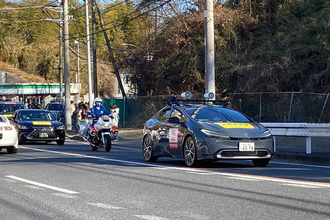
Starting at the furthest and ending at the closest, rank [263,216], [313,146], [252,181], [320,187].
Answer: [313,146]
[252,181]
[320,187]
[263,216]

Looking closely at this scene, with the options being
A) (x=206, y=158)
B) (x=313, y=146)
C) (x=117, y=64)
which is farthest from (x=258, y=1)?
(x=206, y=158)

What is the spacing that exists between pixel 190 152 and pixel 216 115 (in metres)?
1.18

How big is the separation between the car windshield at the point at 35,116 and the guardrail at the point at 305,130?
10929 millimetres

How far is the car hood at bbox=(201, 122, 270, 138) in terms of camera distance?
502 inches

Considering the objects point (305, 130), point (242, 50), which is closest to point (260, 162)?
point (305, 130)

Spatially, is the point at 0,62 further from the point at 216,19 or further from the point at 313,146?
the point at 313,146

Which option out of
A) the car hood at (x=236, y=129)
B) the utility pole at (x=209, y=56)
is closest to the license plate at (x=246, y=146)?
the car hood at (x=236, y=129)

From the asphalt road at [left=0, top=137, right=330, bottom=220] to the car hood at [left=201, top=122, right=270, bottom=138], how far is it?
28.9 inches

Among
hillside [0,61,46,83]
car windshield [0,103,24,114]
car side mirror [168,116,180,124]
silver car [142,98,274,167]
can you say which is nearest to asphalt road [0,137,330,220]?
silver car [142,98,274,167]

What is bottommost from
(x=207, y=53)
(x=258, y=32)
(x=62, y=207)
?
(x=62, y=207)

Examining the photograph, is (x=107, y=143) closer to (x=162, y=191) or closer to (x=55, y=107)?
(x=162, y=191)

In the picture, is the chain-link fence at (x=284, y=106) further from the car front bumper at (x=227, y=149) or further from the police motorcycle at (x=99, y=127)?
the car front bumper at (x=227, y=149)

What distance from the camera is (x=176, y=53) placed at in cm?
3278

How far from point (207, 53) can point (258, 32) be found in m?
12.1
